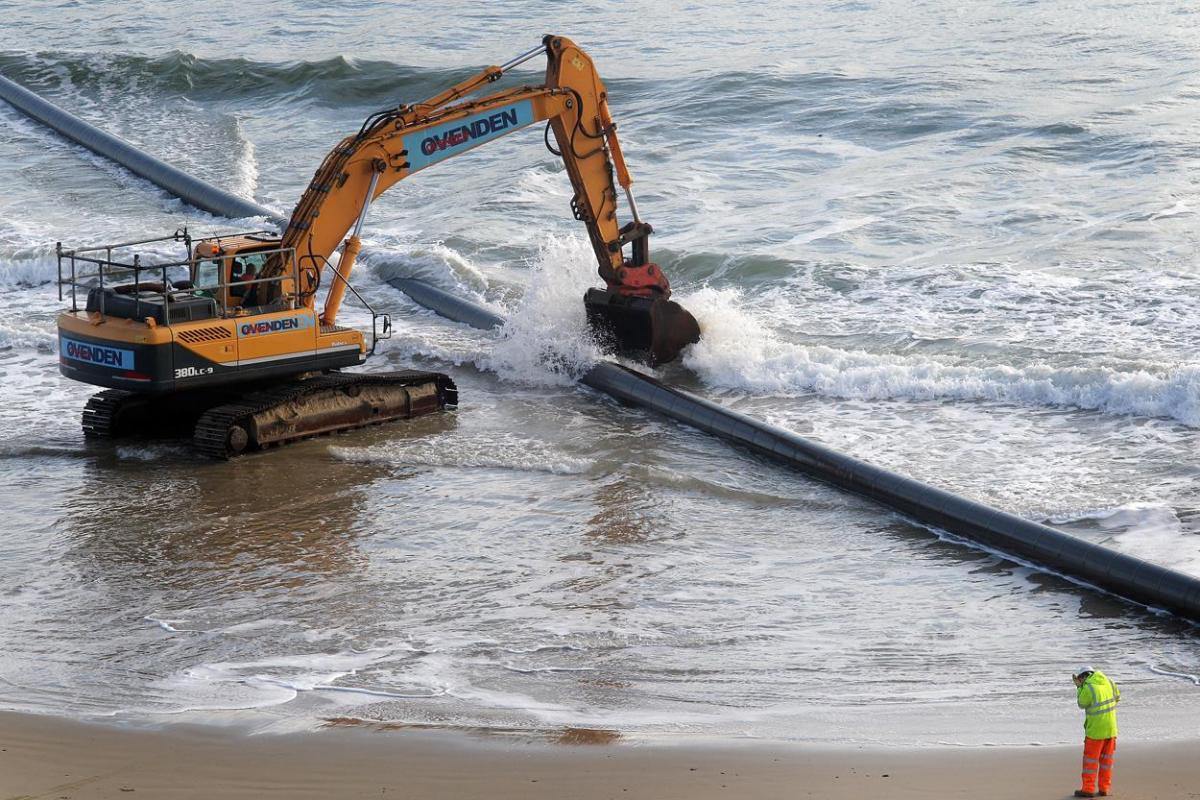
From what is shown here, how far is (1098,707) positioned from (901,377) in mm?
9506

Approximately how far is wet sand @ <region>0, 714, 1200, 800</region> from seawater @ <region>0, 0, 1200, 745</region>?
366 millimetres

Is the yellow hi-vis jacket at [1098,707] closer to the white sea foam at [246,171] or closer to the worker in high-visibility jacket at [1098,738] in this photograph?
the worker in high-visibility jacket at [1098,738]

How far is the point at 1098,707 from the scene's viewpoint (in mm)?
7957

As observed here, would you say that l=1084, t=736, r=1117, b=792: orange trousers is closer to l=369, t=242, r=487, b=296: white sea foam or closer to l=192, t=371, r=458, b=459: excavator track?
l=192, t=371, r=458, b=459: excavator track

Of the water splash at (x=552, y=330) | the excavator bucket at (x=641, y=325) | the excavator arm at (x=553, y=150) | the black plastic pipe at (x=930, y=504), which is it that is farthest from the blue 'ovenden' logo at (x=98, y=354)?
the excavator bucket at (x=641, y=325)

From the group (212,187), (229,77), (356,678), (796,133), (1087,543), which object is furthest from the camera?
(229,77)

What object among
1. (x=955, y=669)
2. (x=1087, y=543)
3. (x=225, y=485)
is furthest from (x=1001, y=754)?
(x=225, y=485)

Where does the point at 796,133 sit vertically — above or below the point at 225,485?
above

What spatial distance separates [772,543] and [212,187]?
58.2ft

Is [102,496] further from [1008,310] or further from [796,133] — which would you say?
[796,133]

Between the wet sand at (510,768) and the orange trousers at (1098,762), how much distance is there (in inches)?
5.3

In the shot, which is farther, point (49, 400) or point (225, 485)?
point (49, 400)

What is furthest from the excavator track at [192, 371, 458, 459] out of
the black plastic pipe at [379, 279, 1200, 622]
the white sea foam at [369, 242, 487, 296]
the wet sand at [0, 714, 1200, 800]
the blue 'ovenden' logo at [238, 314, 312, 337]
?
the wet sand at [0, 714, 1200, 800]

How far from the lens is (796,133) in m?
29.5
